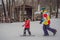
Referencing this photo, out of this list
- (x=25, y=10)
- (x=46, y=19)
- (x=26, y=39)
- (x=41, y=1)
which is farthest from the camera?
(x=41, y=1)

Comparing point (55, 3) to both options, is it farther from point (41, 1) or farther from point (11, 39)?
point (11, 39)

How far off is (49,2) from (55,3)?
58.1 inches

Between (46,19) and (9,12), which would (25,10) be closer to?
(9,12)

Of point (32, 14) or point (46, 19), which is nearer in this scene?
point (46, 19)

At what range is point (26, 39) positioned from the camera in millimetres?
13477

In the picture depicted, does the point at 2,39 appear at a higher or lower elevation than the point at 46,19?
lower

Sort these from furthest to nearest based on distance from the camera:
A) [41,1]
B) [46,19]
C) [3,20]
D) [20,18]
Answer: [41,1] < [20,18] < [3,20] < [46,19]

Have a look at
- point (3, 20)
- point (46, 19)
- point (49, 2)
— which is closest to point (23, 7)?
point (3, 20)

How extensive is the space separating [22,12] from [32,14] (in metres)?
1.96

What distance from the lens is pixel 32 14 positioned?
43500 millimetres

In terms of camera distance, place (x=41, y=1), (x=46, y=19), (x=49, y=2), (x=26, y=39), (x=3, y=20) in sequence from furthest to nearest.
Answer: (x=41, y=1), (x=49, y=2), (x=3, y=20), (x=46, y=19), (x=26, y=39)

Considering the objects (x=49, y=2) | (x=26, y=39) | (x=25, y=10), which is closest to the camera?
(x=26, y=39)

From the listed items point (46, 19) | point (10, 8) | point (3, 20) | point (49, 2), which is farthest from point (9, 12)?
point (46, 19)

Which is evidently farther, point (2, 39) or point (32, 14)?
point (32, 14)
